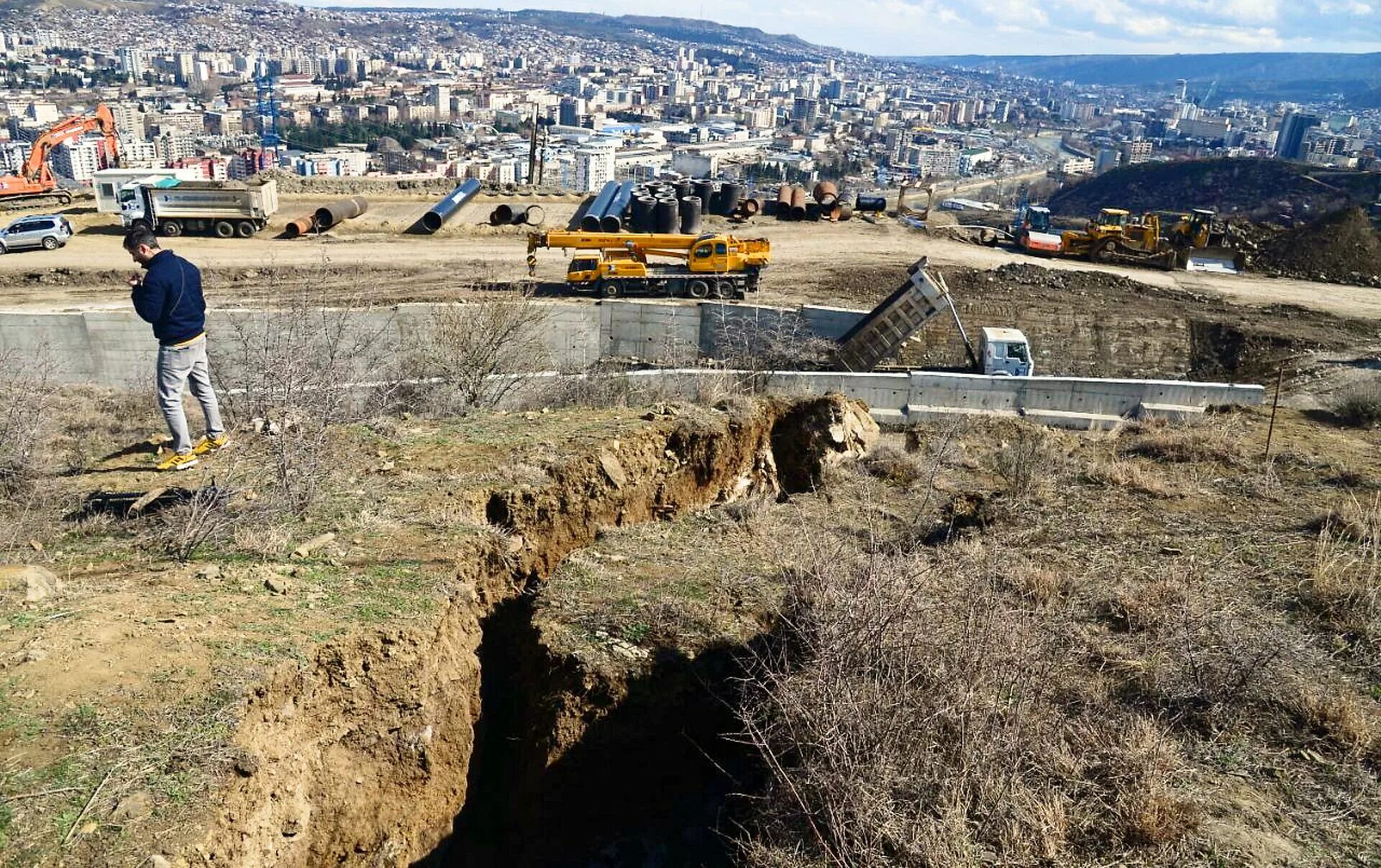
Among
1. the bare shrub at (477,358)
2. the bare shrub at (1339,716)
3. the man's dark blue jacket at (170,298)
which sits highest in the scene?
the man's dark blue jacket at (170,298)

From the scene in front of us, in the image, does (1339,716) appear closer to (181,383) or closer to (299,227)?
(181,383)

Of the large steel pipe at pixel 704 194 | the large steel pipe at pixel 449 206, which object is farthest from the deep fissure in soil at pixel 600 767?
the large steel pipe at pixel 704 194

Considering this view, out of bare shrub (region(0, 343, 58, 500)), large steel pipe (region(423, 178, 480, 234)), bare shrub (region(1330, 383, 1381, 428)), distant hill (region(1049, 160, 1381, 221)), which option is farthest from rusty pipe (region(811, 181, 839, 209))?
distant hill (region(1049, 160, 1381, 221))

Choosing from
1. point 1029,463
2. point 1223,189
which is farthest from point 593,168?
point 1029,463

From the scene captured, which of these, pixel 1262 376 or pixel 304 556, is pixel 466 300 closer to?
pixel 304 556

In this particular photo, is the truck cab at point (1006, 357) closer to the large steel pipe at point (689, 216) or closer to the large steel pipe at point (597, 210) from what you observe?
the large steel pipe at point (689, 216)

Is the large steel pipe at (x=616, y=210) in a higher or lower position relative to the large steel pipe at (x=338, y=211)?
higher

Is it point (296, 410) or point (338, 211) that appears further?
point (338, 211)
